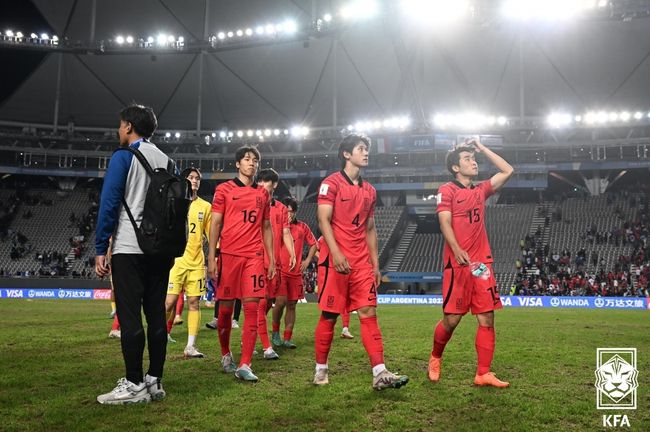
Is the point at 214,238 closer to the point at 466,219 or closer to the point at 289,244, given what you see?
the point at 289,244

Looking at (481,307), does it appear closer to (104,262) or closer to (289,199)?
(104,262)

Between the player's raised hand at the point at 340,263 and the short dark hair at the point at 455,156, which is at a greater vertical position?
the short dark hair at the point at 455,156

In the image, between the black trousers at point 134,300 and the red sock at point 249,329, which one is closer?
the black trousers at point 134,300

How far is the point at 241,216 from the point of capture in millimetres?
6613

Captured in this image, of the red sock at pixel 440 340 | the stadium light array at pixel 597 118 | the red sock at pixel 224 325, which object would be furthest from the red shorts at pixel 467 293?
the stadium light array at pixel 597 118

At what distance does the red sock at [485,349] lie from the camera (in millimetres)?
5688

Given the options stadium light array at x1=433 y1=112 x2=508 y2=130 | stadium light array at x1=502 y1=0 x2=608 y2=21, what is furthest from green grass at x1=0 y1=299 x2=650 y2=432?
stadium light array at x1=433 y1=112 x2=508 y2=130

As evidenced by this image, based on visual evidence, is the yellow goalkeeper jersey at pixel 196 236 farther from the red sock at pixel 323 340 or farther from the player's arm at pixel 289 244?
the red sock at pixel 323 340

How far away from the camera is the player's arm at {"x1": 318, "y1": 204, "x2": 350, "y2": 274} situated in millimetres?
5480

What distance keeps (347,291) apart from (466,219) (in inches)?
60.0

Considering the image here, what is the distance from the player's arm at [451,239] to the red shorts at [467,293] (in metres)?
0.21

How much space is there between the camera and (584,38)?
4266 centimetres

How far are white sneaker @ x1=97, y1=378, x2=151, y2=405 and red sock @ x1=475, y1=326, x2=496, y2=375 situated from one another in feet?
10.5

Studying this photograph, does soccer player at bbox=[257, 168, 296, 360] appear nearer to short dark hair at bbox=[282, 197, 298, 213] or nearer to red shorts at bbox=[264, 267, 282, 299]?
red shorts at bbox=[264, 267, 282, 299]
